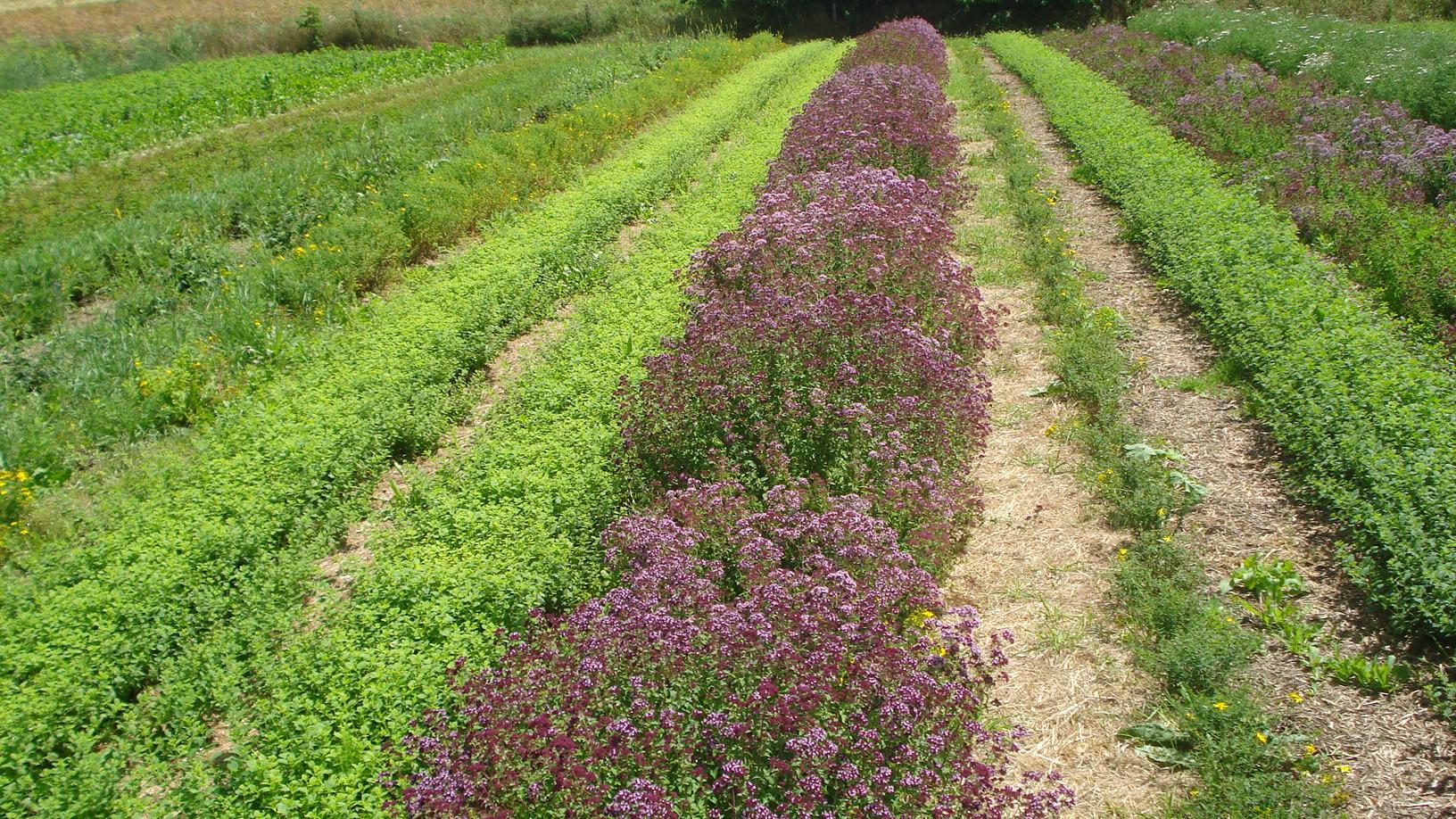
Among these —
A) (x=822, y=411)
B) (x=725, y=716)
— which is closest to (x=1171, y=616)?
(x=822, y=411)

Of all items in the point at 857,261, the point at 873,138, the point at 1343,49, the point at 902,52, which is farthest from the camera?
the point at 902,52

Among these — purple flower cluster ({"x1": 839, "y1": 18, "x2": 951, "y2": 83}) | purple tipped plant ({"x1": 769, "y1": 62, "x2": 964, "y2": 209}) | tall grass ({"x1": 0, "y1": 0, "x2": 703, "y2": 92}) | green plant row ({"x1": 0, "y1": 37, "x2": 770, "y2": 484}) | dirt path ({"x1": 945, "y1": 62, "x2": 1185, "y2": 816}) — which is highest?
tall grass ({"x1": 0, "y1": 0, "x2": 703, "y2": 92})

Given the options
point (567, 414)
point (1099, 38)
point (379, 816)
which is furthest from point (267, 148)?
point (1099, 38)

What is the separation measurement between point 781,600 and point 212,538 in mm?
3969

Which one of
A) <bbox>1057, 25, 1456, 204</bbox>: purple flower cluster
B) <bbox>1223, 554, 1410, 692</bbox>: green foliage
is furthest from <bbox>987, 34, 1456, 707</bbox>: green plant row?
<bbox>1057, 25, 1456, 204</bbox>: purple flower cluster

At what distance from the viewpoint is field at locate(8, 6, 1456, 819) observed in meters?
4.14

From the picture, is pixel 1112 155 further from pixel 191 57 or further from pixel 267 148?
pixel 191 57

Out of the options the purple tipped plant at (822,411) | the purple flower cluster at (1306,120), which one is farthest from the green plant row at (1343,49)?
the purple tipped plant at (822,411)

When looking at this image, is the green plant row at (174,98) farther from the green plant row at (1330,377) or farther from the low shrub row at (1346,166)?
the low shrub row at (1346,166)

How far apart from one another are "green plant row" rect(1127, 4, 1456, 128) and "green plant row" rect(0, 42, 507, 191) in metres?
23.2

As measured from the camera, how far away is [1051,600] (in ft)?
19.4

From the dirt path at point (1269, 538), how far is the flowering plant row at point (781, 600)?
152 centimetres

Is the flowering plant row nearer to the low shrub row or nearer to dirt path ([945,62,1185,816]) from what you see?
dirt path ([945,62,1185,816])

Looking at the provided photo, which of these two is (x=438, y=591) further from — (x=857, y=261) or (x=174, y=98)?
(x=174, y=98)
